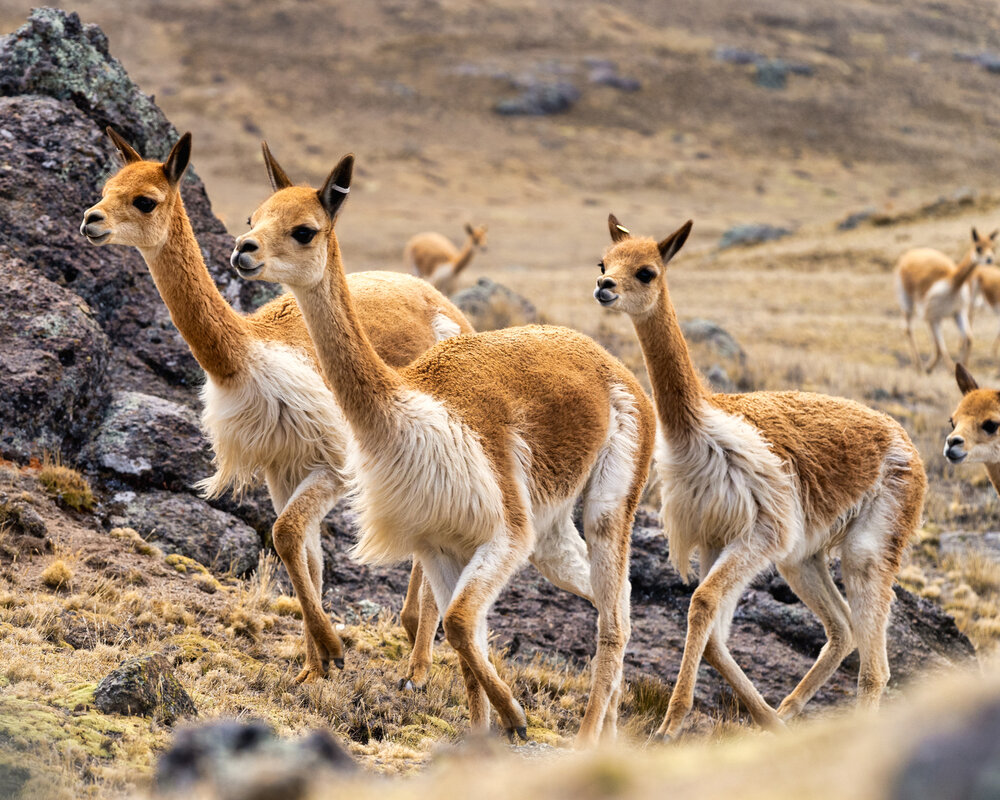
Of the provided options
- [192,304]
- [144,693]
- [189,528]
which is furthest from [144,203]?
[144,693]

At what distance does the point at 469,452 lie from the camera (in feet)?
15.6

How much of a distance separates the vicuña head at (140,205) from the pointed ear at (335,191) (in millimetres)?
891

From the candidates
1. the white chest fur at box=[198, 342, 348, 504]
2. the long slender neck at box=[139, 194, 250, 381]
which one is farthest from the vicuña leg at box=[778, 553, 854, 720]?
the long slender neck at box=[139, 194, 250, 381]

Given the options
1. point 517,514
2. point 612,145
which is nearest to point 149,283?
point 517,514

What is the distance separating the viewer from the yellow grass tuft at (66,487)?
6.31 meters

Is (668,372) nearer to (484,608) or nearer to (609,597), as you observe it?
(609,597)

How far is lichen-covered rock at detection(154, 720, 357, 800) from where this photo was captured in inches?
69.4

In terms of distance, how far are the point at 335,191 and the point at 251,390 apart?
1.35 m

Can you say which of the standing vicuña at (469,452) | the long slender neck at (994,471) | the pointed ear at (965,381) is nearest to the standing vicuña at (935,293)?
the pointed ear at (965,381)

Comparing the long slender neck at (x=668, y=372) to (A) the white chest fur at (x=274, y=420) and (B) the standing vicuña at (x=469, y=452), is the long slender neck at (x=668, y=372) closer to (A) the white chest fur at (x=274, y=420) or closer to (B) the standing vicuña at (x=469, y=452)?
(B) the standing vicuña at (x=469, y=452)

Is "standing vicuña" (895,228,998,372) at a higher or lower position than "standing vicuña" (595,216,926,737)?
lower

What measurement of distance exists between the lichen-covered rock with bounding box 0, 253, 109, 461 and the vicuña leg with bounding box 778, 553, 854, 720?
4511mm

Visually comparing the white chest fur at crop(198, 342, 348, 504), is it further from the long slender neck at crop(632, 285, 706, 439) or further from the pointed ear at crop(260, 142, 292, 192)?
the long slender neck at crop(632, 285, 706, 439)

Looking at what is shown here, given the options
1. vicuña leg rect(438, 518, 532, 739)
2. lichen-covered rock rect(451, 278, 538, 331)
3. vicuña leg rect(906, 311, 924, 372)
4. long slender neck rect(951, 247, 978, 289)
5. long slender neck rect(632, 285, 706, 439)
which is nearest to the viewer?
vicuña leg rect(438, 518, 532, 739)
